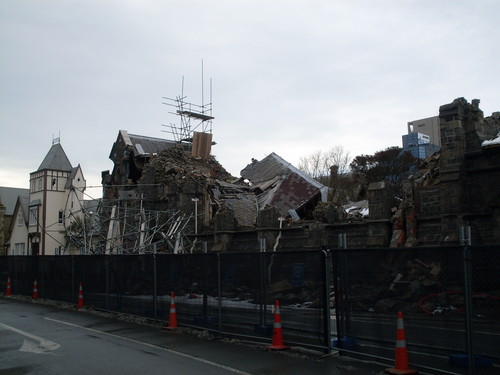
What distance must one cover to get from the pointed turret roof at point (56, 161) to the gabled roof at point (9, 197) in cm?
1512

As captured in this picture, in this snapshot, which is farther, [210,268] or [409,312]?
[210,268]

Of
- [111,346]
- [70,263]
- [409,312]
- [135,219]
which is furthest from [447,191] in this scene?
[135,219]

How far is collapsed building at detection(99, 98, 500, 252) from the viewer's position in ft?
57.9

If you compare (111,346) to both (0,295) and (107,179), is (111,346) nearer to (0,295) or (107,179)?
(0,295)

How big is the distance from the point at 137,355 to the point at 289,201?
19140 millimetres

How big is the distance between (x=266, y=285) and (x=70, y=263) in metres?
11.5

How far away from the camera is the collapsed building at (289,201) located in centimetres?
1764

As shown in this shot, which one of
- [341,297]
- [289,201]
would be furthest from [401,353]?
[289,201]

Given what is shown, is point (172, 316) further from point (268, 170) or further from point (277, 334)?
point (268, 170)

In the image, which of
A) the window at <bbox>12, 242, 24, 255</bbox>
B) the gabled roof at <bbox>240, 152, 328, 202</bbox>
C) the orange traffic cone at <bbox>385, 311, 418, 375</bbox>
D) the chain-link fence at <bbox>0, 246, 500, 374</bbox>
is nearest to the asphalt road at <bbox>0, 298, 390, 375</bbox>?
the orange traffic cone at <bbox>385, 311, 418, 375</bbox>

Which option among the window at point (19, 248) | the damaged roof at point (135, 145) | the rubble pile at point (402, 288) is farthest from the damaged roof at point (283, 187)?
the window at point (19, 248)

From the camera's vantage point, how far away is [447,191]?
17.7 m

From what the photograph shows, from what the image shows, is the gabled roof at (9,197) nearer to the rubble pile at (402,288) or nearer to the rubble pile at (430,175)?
the rubble pile at (430,175)

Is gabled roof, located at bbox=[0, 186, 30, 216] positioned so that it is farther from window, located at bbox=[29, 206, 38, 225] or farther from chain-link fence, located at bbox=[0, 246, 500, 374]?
chain-link fence, located at bbox=[0, 246, 500, 374]
